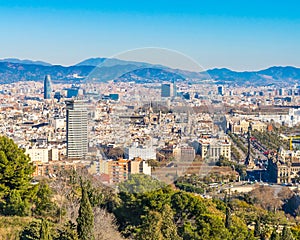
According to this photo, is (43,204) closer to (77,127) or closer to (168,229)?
(168,229)

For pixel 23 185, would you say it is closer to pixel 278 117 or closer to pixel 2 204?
pixel 2 204

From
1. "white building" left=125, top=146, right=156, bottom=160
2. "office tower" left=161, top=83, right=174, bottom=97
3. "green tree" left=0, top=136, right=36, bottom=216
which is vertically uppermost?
"office tower" left=161, top=83, right=174, bottom=97

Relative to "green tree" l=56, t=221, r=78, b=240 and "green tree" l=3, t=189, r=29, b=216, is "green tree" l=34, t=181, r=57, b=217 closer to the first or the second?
"green tree" l=3, t=189, r=29, b=216

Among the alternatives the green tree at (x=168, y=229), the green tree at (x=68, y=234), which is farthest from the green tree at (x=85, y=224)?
the green tree at (x=168, y=229)

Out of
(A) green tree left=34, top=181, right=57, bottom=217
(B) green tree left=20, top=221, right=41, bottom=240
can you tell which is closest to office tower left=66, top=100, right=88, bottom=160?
(A) green tree left=34, top=181, right=57, bottom=217

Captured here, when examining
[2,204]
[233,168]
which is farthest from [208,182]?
[2,204]

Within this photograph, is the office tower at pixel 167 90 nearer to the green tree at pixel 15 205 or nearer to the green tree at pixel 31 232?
the green tree at pixel 15 205
